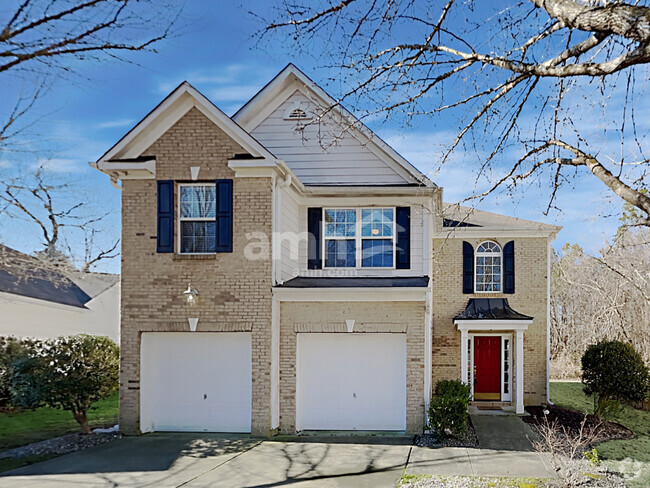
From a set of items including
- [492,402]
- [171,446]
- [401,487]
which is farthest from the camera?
[492,402]

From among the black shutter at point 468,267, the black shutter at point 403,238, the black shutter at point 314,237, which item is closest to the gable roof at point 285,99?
the black shutter at point 403,238

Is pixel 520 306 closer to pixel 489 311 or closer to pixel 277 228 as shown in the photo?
pixel 489 311

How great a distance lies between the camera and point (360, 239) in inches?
607

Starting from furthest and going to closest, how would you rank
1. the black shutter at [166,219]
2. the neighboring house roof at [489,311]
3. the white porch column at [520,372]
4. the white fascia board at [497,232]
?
the white fascia board at [497,232], the neighboring house roof at [489,311], the white porch column at [520,372], the black shutter at [166,219]

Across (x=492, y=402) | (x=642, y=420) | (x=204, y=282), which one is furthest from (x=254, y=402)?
(x=642, y=420)

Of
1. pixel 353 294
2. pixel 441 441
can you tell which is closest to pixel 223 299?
pixel 353 294

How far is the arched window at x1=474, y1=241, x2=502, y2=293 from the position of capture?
19.5 meters

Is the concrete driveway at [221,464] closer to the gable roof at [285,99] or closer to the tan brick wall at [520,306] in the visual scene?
the gable roof at [285,99]

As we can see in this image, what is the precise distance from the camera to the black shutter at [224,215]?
1340cm

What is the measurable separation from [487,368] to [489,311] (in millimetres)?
1985

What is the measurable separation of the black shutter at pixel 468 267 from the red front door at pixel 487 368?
1.65 meters

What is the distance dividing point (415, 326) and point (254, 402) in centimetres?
382

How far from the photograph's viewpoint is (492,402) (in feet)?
63.2

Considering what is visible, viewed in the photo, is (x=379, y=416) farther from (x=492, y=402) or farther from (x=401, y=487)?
(x=492, y=402)
